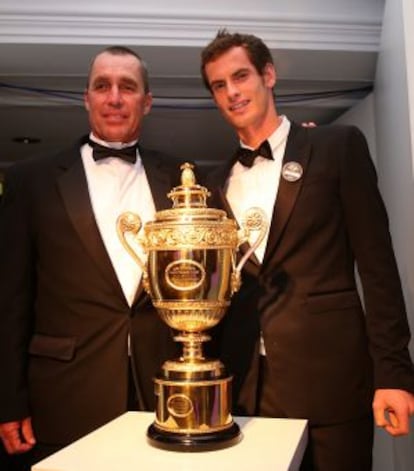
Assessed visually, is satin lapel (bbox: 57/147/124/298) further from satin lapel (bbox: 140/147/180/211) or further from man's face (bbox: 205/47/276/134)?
man's face (bbox: 205/47/276/134)

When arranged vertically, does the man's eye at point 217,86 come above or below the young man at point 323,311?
above

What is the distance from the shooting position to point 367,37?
2.50m

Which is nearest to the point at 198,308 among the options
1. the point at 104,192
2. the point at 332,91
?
the point at 104,192

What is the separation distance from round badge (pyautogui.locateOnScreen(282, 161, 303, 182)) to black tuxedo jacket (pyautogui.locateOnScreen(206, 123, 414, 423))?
0.4 inches

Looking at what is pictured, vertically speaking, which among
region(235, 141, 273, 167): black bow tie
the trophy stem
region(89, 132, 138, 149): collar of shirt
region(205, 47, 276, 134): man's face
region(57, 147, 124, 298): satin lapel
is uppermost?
region(205, 47, 276, 134): man's face

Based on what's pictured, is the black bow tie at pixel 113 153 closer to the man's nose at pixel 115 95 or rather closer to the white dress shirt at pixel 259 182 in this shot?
the man's nose at pixel 115 95

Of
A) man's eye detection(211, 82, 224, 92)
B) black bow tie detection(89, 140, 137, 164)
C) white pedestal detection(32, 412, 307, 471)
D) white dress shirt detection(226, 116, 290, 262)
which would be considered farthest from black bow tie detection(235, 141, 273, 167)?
white pedestal detection(32, 412, 307, 471)

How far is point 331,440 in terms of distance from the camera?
1.36 meters

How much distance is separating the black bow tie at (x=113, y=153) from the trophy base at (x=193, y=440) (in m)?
0.80

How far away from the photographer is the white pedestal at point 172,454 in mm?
963

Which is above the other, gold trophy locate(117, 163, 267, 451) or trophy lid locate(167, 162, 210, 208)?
trophy lid locate(167, 162, 210, 208)

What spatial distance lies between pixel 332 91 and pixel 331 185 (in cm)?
175

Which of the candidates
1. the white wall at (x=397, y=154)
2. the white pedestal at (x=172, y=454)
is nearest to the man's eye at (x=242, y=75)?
the white wall at (x=397, y=154)

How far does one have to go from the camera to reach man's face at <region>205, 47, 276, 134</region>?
5.14 feet
